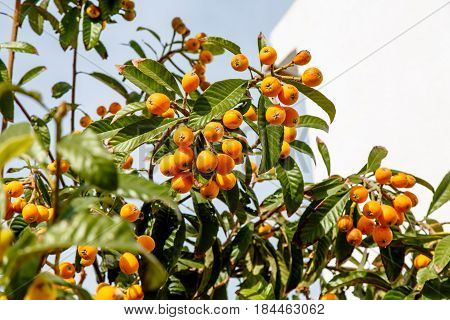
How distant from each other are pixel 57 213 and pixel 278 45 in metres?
4.71

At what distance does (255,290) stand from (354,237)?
0.34m

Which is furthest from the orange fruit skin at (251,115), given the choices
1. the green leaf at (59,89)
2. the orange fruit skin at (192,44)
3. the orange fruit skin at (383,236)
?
the green leaf at (59,89)

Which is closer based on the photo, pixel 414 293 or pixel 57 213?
pixel 57 213

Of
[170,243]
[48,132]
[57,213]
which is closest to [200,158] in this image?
[170,243]

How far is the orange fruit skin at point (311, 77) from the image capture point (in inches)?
50.1

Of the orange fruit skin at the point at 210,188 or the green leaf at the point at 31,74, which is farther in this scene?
the green leaf at the point at 31,74

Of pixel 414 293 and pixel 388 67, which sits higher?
pixel 388 67

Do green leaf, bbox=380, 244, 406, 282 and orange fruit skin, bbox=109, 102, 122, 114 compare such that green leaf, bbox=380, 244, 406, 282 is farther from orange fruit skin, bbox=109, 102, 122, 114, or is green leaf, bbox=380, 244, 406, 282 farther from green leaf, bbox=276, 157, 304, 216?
orange fruit skin, bbox=109, 102, 122, 114

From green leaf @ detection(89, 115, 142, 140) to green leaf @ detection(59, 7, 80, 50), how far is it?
746 millimetres

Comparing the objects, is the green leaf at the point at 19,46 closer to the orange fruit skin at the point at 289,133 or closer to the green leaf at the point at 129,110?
the green leaf at the point at 129,110

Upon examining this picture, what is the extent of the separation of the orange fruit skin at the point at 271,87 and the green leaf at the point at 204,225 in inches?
14.2

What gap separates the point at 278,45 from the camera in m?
5.03
